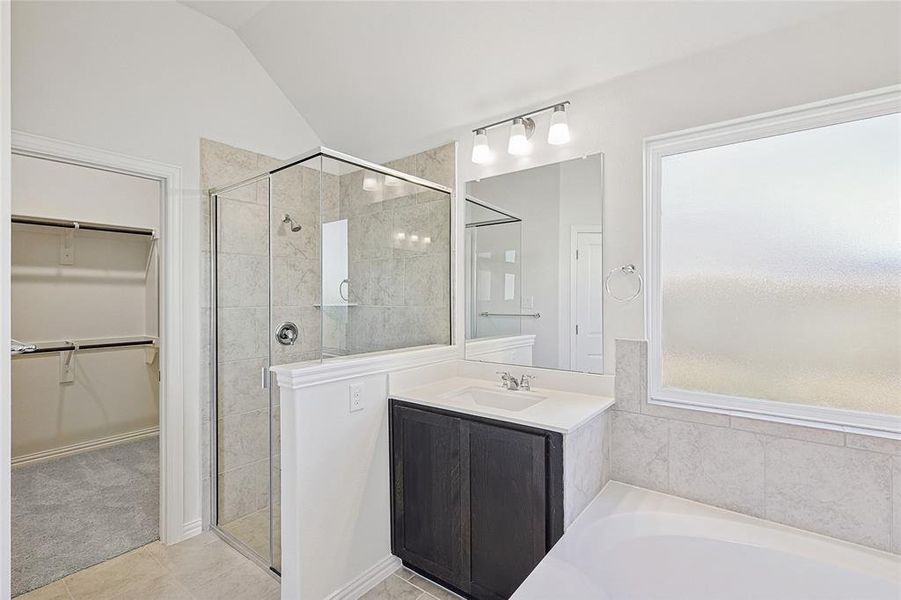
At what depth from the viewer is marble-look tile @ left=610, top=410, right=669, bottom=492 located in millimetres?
→ 1887

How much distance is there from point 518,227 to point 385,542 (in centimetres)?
176

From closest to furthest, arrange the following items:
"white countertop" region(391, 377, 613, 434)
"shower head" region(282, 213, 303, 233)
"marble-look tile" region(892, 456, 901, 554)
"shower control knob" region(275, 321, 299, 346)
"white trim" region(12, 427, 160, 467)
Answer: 1. "marble-look tile" region(892, 456, 901, 554)
2. "white countertop" region(391, 377, 613, 434)
3. "shower head" region(282, 213, 303, 233)
4. "shower control knob" region(275, 321, 299, 346)
5. "white trim" region(12, 427, 160, 467)

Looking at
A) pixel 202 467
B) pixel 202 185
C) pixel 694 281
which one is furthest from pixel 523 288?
pixel 202 467

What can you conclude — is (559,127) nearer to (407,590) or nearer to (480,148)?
(480,148)

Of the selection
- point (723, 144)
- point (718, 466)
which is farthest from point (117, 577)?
point (723, 144)

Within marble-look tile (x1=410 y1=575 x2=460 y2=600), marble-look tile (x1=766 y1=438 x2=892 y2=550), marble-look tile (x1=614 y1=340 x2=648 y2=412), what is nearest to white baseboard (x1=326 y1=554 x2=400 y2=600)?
marble-look tile (x1=410 y1=575 x2=460 y2=600)

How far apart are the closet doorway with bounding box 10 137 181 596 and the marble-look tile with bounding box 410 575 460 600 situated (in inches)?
65.7

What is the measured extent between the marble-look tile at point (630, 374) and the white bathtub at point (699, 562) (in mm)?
440

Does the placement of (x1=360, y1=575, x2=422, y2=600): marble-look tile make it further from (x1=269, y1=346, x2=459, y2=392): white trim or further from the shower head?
the shower head

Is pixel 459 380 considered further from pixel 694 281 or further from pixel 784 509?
pixel 784 509

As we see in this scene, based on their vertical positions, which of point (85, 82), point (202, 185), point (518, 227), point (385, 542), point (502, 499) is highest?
point (85, 82)

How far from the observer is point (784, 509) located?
1.62m

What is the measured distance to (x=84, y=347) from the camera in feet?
12.1

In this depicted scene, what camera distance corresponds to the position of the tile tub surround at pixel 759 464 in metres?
1.47
